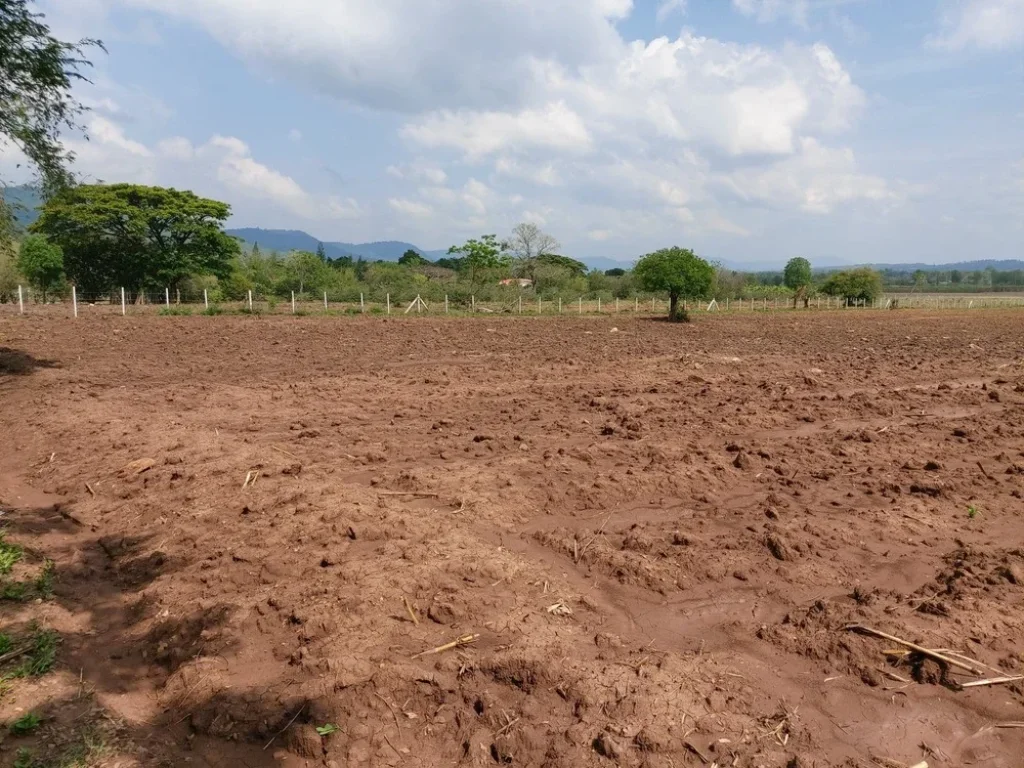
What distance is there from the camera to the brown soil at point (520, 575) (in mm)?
3365

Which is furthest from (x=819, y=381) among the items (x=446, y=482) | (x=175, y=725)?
(x=175, y=725)

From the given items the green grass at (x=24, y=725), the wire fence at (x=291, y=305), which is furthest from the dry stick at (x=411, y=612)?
the wire fence at (x=291, y=305)

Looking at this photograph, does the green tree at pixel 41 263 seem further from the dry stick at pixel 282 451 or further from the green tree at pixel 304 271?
the dry stick at pixel 282 451

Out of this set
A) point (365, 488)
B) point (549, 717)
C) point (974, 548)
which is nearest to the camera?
point (549, 717)

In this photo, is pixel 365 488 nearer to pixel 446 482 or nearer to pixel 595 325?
pixel 446 482

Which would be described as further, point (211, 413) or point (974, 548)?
point (211, 413)

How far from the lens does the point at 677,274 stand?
105 feet

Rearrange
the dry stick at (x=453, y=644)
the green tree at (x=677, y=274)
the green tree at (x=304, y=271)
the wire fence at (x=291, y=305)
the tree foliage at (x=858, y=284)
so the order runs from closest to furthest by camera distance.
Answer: the dry stick at (x=453, y=644) → the wire fence at (x=291, y=305) → the green tree at (x=677, y=274) → the green tree at (x=304, y=271) → the tree foliage at (x=858, y=284)

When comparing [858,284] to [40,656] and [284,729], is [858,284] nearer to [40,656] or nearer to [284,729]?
[284,729]

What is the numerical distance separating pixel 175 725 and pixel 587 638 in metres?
2.29

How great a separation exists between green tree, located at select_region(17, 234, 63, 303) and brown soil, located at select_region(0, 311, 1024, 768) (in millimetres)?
30961

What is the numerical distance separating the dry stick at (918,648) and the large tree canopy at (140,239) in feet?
142

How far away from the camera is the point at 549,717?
3393mm

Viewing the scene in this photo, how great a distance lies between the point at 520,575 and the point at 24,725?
2.90 metres
